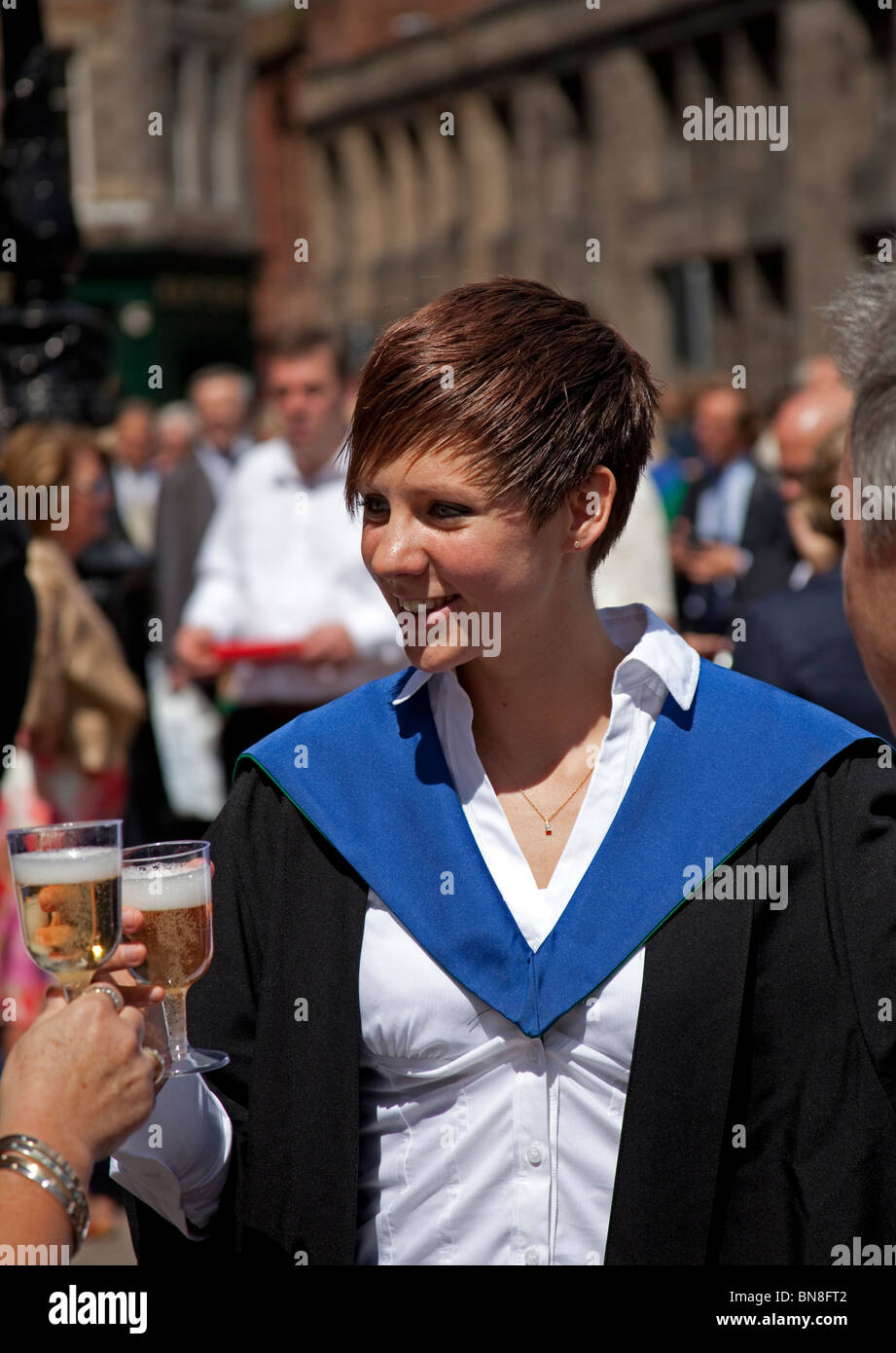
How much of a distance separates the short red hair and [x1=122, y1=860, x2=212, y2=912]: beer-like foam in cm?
64

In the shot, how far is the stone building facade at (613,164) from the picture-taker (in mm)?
22000

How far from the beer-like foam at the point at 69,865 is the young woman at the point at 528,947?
0.39m

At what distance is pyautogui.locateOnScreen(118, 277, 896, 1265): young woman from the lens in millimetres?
2270

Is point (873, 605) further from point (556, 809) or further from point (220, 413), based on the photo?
point (220, 413)

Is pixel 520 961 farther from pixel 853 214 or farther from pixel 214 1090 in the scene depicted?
pixel 853 214

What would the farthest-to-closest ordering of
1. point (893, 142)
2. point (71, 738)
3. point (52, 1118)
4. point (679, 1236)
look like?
point (893, 142), point (71, 738), point (679, 1236), point (52, 1118)

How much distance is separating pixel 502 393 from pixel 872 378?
55 centimetres

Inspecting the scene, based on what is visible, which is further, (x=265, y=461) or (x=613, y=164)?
(x=613, y=164)

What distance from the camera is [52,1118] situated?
188 centimetres

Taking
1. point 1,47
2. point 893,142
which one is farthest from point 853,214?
point 1,47

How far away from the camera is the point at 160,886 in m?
2.12

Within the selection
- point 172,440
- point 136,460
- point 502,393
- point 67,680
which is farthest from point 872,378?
point 136,460

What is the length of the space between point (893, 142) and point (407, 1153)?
20648 millimetres

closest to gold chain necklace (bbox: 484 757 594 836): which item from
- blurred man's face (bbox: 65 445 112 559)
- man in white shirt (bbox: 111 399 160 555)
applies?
blurred man's face (bbox: 65 445 112 559)
